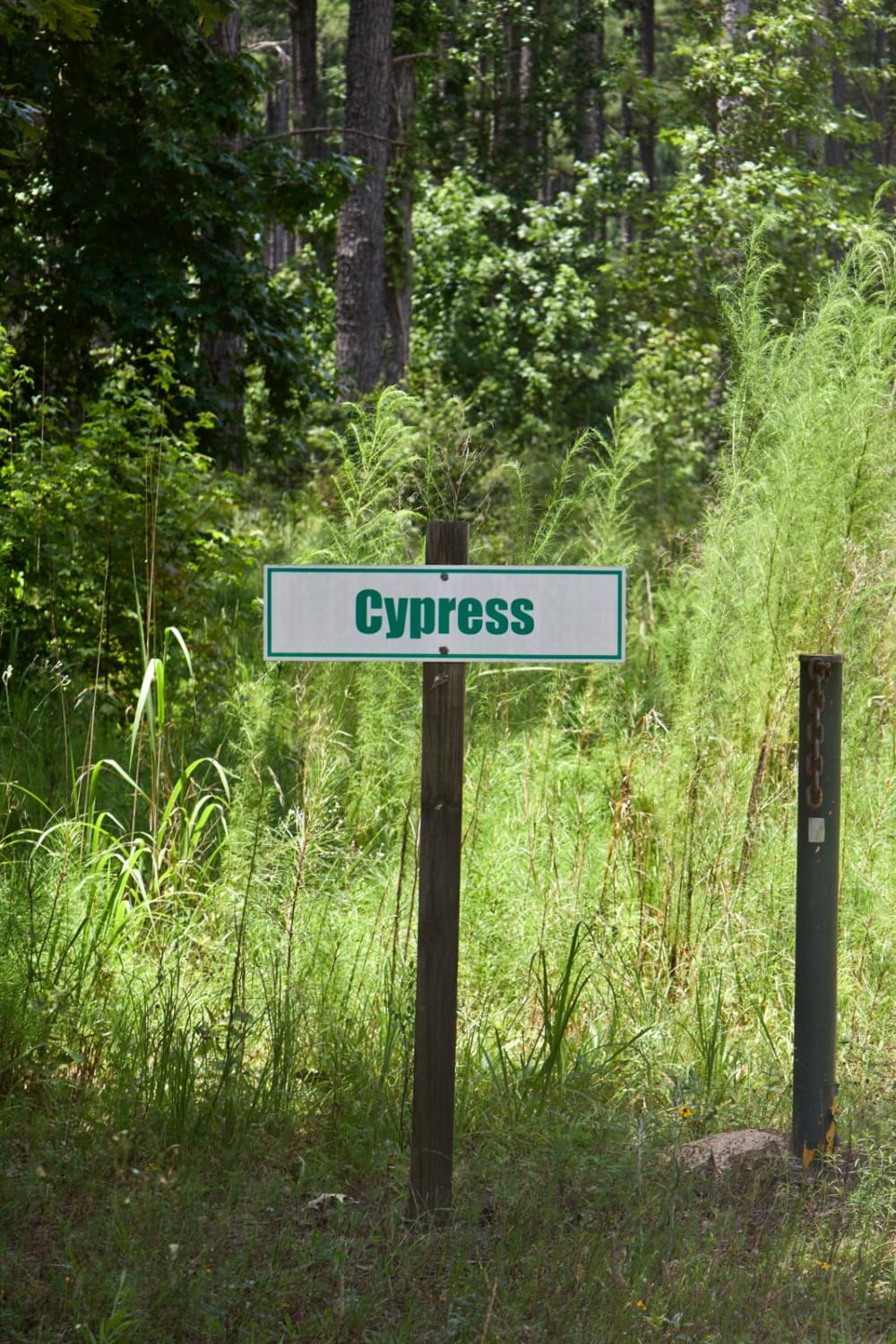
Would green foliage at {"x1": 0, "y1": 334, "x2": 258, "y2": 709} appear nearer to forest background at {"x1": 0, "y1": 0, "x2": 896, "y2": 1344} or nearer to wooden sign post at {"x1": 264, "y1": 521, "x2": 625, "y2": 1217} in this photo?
forest background at {"x1": 0, "y1": 0, "x2": 896, "y2": 1344}

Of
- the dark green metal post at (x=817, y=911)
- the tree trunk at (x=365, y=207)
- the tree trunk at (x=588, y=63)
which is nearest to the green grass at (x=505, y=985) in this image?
the dark green metal post at (x=817, y=911)

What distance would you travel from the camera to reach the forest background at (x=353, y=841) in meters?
2.80

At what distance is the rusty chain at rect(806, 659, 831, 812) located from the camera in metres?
3.16

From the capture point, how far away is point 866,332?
16.8 feet

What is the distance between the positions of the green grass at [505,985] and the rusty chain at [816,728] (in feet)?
2.33

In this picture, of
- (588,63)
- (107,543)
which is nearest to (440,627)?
(107,543)

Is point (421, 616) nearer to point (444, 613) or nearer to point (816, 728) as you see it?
point (444, 613)

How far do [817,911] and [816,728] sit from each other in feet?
1.33

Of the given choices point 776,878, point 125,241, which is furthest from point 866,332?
point 125,241

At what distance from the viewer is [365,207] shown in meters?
12.6

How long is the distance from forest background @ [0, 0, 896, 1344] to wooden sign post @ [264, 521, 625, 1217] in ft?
1.88

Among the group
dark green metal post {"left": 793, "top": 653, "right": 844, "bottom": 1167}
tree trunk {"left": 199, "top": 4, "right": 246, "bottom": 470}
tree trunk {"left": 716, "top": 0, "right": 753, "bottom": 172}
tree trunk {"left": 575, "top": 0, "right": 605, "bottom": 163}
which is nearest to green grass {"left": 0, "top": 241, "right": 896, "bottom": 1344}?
dark green metal post {"left": 793, "top": 653, "right": 844, "bottom": 1167}

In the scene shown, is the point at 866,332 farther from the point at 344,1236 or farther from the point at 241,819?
the point at 344,1236

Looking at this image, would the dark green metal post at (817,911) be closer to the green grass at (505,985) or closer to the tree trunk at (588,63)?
the green grass at (505,985)
